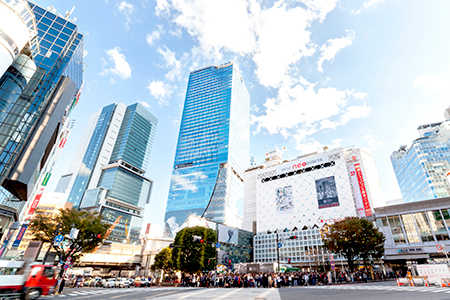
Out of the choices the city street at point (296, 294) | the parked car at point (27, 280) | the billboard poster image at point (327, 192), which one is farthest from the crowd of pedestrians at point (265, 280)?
the billboard poster image at point (327, 192)

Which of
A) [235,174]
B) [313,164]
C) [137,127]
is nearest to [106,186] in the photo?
[137,127]

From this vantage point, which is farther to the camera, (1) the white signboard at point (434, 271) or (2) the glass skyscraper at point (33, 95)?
(2) the glass skyscraper at point (33, 95)

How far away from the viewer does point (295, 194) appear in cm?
7906

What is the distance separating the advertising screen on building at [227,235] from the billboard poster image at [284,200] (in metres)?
18.0

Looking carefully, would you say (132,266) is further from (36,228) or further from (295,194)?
(295,194)

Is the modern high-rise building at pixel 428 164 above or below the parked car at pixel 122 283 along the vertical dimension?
above

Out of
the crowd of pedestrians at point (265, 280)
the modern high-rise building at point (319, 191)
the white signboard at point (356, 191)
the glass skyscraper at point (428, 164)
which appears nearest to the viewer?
the crowd of pedestrians at point (265, 280)

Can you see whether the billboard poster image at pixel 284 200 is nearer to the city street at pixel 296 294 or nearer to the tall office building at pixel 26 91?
the city street at pixel 296 294

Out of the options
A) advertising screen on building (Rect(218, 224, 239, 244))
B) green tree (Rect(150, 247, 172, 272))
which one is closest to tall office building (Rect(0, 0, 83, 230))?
green tree (Rect(150, 247, 172, 272))

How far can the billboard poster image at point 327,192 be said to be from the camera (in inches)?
2773

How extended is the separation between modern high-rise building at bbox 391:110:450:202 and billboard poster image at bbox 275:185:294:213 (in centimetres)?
5301

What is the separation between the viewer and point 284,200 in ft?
265

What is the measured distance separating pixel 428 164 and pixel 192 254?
322 feet

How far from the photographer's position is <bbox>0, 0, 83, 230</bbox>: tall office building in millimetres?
30141
